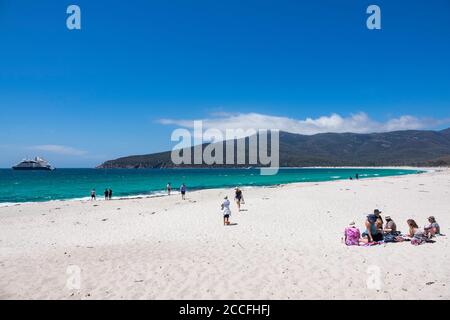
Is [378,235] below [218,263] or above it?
above

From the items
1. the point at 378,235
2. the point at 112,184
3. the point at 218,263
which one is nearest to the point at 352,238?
the point at 378,235

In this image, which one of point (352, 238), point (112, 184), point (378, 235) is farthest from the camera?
point (112, 184)

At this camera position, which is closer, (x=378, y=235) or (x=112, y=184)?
(x=378, y=235)

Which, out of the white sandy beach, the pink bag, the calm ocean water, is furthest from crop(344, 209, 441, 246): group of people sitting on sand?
the calm ocean water

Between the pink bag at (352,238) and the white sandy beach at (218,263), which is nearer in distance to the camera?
the white sandy beach at (218,263)

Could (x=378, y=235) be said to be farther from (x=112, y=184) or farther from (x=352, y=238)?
(x=112, y=184)

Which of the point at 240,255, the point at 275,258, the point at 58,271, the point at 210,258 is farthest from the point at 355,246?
the point at 58,271

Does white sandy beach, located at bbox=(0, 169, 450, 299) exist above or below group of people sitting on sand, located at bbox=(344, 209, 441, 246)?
below

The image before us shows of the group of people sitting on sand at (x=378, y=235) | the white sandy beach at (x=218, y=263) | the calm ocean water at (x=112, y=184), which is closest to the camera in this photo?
the white sandy beach at (x=218, y=263)

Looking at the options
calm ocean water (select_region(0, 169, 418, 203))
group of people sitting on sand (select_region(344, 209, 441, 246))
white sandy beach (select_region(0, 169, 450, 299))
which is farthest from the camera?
calm ocean water (select_region(0, 169, 418, 203))

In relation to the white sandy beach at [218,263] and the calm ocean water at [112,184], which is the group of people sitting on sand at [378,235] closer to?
the white sandy beach at [218,263]

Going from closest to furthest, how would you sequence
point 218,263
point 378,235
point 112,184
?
point 218,263
point 378,235
point 112,184

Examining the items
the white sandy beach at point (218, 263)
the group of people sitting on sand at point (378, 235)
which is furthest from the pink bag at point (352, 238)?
the white sandy beach at point (218, 263)

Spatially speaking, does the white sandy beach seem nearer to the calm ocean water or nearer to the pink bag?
the pink bag
